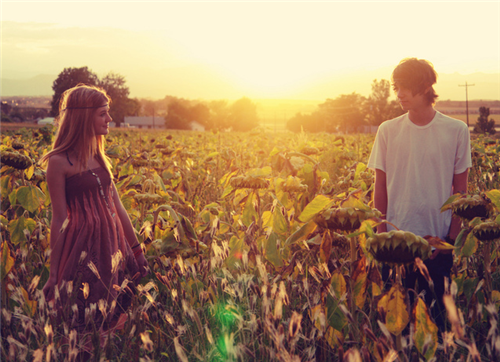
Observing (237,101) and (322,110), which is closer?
(237,101)

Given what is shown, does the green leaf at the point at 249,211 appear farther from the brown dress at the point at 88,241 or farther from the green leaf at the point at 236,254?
the brown dress at the point at 88,241

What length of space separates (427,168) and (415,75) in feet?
1.63

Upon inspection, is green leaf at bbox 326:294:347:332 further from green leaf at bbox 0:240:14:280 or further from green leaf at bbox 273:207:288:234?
green leaf at bbox 0:240:14:280

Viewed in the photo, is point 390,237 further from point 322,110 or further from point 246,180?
point 322,110

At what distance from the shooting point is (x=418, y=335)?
1339 mm

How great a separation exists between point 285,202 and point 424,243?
1315 millimetres

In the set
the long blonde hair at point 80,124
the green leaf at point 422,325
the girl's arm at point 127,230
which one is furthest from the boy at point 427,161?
the long blonde hair at point 80,124

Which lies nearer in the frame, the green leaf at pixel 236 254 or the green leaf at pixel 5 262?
the green leaf at pixel 236 254

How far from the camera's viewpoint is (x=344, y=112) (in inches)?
3302

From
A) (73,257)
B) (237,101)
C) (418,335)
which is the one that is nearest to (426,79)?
(418,335)

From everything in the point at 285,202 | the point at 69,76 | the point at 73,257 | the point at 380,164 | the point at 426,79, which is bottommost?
the point at 73,257

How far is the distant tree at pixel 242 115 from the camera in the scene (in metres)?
66.9

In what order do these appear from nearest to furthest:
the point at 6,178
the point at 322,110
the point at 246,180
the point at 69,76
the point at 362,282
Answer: the point at 362,282 < the point at 246,180 < the point at 6,178 < the point at 69,76 < the point at 322,110

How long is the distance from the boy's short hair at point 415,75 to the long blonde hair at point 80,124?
5.36 ft
